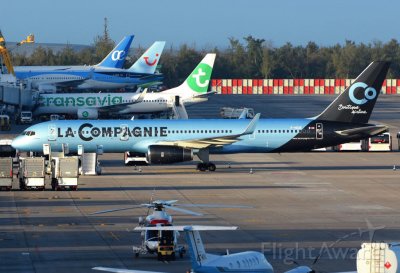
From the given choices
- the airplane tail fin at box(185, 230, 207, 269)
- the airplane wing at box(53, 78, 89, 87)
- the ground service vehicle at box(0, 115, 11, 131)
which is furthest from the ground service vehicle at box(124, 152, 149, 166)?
the airplane wing at box(53, 78, 89, 87)

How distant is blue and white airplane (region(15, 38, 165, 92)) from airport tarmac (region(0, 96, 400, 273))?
7188 centimetres

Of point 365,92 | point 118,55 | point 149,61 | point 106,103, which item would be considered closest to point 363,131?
point 365,92

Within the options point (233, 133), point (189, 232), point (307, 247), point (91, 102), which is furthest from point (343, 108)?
point (91, 102)

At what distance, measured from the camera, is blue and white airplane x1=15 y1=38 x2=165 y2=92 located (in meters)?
142

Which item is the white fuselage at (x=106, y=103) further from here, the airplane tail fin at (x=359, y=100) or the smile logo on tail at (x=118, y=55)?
the smile logo on tail at (x=118, y=55)

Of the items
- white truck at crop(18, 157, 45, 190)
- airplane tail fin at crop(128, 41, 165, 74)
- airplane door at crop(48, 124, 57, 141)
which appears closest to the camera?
white truck at crop(18, 157, 45, 190)

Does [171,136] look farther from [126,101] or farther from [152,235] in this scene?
[126,101]

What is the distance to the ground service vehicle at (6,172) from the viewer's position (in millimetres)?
53188

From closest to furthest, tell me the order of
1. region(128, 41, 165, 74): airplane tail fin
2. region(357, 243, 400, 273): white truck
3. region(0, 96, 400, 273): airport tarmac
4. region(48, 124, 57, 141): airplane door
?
region(357, 243, 400, 273): white truck → region(0, 96, 400, 273): airport tarmac → region(48, 124, 57, 141): airplane door → region(128, 41, 165, 74): airplane tail fin

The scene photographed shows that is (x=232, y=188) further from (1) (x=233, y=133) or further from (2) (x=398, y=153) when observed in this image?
(2) (x=398, y=153)

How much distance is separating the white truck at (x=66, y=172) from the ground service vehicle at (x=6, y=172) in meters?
2.24

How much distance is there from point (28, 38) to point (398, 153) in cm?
9957

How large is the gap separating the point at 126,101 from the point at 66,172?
177ft

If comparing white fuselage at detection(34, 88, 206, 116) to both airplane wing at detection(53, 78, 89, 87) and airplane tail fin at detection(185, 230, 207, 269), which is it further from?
airplane tail fin at detection(185, 230, 207, 269)
